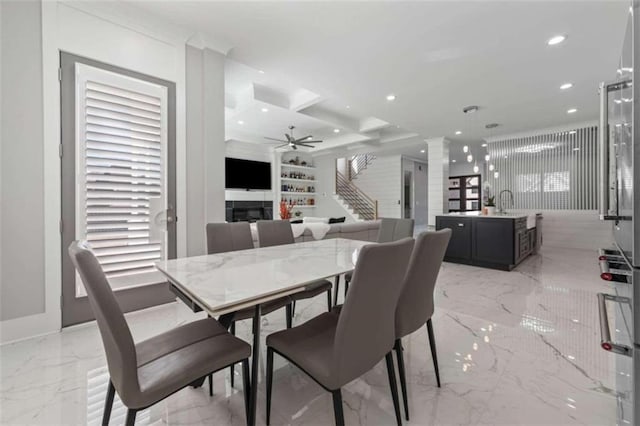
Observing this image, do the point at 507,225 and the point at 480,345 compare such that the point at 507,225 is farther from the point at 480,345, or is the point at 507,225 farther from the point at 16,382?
the point at 16,382

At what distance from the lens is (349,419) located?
1348mm

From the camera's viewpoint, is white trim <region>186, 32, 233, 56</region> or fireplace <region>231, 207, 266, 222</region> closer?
white trim <region>186, 32, 233, 56</region>

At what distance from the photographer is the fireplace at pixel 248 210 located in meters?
7.32

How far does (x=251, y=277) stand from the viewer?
134cm

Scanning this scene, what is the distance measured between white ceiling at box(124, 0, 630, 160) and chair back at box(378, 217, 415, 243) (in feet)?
6.29

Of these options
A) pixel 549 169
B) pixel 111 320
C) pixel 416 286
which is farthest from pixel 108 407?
pixel 549 169

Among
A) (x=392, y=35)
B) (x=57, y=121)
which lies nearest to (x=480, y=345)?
(x=392, y=35)

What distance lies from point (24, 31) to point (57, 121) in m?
0.69

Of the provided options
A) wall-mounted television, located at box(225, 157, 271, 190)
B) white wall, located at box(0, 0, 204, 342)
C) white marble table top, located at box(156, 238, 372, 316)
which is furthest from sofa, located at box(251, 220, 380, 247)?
wall-mounted television, located at box(225, 157, 271, 190)

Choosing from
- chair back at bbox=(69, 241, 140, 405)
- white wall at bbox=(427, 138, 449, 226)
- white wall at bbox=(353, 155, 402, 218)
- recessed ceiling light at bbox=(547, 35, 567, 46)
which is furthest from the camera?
white wall at bbox=(353, 155, 402, 218)

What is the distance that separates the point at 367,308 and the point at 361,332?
103 mm

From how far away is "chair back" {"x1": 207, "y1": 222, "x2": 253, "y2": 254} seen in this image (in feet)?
7.23

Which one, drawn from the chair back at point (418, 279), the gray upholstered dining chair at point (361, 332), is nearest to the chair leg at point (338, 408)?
the gray upholstered dining chair at point (361, 332)

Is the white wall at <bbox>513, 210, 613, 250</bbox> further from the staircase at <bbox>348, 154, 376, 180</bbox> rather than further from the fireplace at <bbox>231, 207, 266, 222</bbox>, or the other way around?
the fireplace at <bbox>231, 207, 266, 222</bbox>
